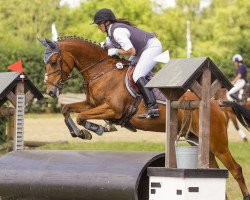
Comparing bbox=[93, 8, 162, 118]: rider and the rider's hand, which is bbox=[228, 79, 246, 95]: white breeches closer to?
bbox=[93, 8, 162, 118]: rider

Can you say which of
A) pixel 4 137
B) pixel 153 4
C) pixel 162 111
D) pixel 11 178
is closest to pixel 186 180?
pixel 11 178

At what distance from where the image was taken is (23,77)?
10273 mm

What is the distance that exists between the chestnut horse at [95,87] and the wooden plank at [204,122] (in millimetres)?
2365

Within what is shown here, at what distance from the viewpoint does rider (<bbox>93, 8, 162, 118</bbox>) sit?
1019 cm

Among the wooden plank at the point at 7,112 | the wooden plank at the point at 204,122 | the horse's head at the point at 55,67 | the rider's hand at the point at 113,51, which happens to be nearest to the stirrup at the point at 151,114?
the rider's hand at the point at 113,51

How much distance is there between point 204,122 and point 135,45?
3355 mm

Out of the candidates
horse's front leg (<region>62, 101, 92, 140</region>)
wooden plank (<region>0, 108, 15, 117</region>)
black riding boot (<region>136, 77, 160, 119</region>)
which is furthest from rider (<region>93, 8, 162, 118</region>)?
wooden plank (<region>0, 108, 15, 117</region>)

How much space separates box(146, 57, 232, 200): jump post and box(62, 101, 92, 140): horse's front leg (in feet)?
8.08

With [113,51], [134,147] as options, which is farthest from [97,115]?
[134,147]

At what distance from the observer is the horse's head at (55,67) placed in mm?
10500

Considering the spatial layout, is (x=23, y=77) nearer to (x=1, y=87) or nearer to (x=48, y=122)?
(x=1, y=87)

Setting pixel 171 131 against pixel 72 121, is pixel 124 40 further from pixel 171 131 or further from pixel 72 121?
pixel 171 131

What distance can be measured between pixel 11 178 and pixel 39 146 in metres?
7.76

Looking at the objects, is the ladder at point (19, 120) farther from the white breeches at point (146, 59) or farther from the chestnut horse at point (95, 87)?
the white breeches at point (146, 59)
